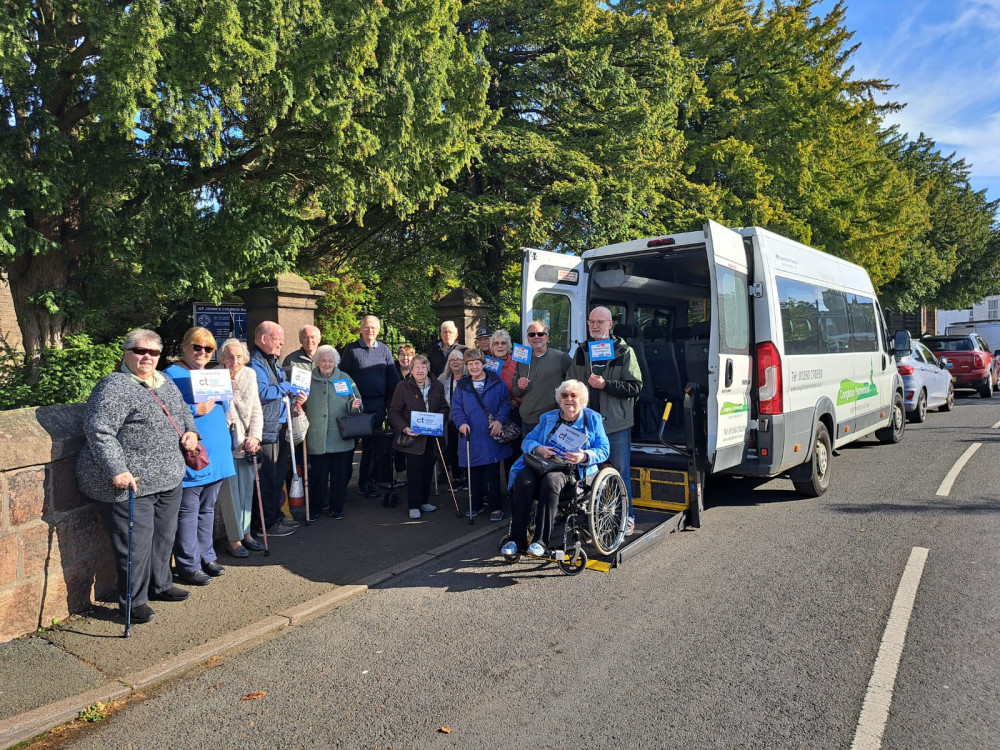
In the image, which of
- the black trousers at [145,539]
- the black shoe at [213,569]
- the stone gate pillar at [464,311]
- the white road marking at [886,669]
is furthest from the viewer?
the stone gate pillar at [464,311]

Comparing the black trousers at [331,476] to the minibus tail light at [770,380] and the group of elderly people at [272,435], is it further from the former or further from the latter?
the minibus tail light at [770,380]

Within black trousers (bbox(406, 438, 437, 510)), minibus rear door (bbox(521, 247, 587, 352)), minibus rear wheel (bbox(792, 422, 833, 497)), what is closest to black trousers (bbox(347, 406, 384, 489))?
black trousers (bbox(406, 438, 437, 510))

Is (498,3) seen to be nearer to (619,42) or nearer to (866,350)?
(619,42)

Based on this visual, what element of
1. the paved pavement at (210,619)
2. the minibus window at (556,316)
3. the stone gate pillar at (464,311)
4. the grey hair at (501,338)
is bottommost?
the paved pavement at (210,619)

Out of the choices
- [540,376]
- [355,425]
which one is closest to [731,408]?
[540,376]

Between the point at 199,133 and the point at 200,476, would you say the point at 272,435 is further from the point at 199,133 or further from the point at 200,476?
the point at 199,133

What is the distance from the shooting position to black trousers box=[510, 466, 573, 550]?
5.12 metres

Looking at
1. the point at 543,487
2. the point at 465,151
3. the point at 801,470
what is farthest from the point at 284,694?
the point at 465,151

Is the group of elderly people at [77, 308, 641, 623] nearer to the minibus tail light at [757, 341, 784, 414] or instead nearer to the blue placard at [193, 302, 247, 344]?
the minibus tail light at [757, 341, 784, 414]

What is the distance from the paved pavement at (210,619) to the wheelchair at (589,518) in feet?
3.71

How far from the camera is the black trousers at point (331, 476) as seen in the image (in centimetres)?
696

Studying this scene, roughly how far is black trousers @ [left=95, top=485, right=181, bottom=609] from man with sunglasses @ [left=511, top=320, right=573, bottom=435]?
3113 mm

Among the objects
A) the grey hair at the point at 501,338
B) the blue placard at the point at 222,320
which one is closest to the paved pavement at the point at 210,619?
the grey hair at the point at 501,338

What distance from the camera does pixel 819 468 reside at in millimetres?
7562
